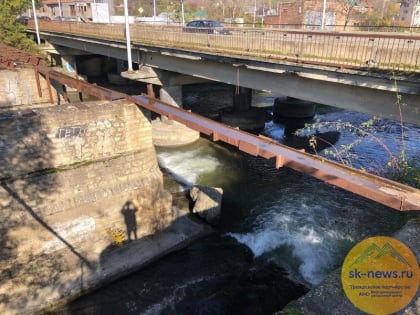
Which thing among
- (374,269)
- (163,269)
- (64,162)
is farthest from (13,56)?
(374,269)

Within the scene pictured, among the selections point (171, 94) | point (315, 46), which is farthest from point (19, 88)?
point (315, 46)

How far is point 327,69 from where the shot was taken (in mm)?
14555

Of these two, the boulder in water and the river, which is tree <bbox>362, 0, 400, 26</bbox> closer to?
the river

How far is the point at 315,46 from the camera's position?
15500 mm

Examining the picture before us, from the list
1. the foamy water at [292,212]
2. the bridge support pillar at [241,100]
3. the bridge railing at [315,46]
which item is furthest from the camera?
the bridge support pillar at [241,100]

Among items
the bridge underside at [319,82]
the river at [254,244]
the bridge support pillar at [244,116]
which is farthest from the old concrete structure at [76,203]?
the bridge support pillar at [244,116]

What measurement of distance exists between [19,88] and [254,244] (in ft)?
64.3

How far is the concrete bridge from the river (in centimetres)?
180

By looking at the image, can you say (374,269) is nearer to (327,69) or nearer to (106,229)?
(327,69)

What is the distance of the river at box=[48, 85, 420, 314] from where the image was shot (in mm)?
12648

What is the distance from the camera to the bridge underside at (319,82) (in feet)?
42.9

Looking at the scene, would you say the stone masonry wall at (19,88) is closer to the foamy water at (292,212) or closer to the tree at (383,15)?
the foamy water at (292,212)

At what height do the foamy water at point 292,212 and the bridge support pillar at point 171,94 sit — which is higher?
the bridge support pillar at point 171,94

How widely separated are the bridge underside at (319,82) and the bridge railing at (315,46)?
44 centimetres
